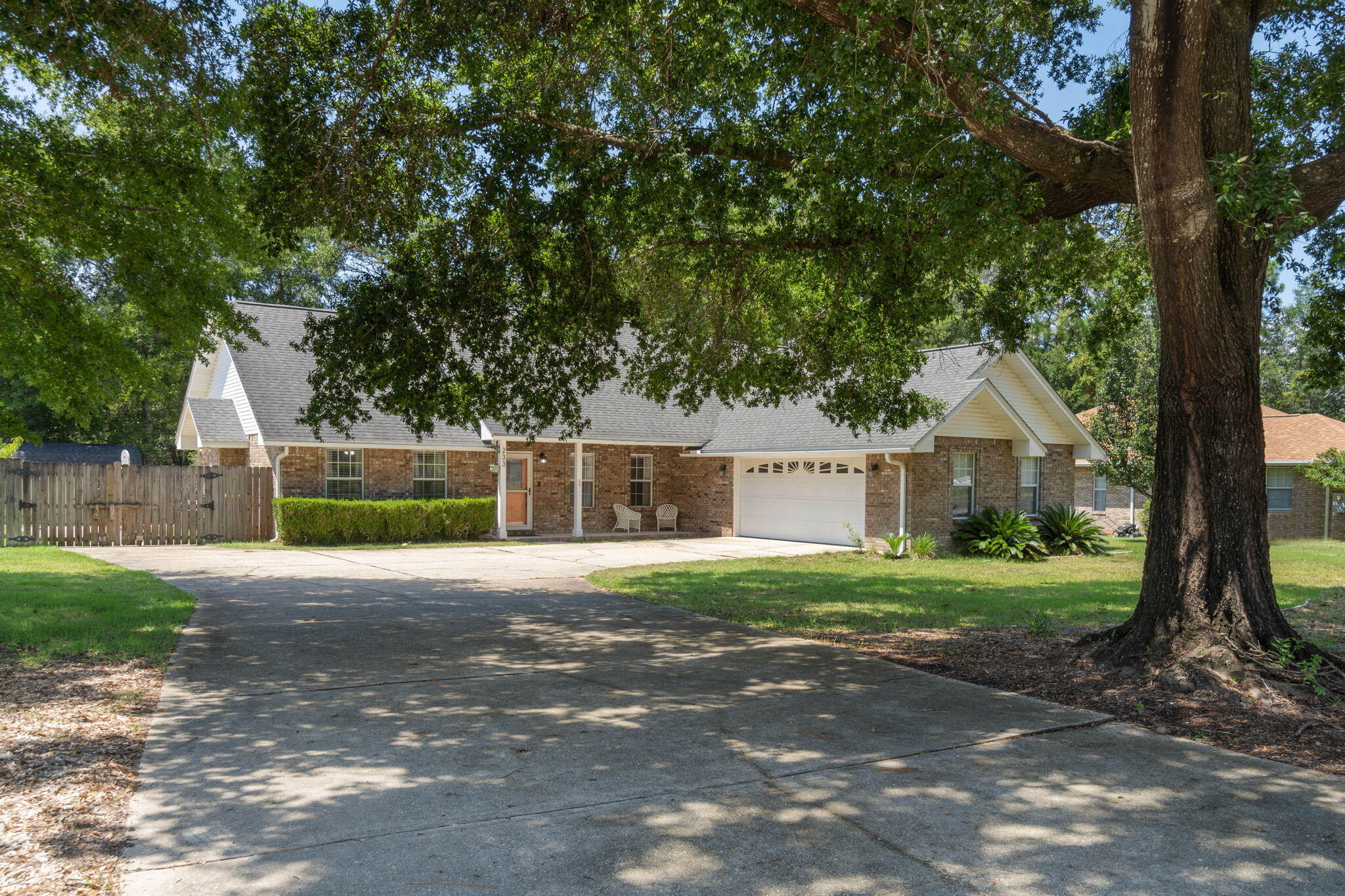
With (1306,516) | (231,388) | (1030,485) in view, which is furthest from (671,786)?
(1306,516)

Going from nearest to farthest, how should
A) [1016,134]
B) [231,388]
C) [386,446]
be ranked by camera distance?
1. [1016,134]
2. [386,446]
3. [231,388]

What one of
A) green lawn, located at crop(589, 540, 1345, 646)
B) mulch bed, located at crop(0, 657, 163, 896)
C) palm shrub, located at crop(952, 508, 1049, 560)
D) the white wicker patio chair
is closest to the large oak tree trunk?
green lawn, located at crop(589, 540, 1345, 646)

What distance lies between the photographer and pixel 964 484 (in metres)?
21.4

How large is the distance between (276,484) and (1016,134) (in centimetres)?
1820

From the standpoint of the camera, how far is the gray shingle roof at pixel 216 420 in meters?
21.8

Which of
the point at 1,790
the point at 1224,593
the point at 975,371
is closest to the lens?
the point at 1,790

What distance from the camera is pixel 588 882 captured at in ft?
12.3

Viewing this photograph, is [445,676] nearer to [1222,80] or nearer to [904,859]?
[904,859]

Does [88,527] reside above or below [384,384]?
below

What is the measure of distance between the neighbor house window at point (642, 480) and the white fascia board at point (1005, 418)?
8.66 meters

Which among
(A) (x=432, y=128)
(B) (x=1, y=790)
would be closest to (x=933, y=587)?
(A) (x=432, y=128)

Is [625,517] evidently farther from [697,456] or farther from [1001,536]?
[1001,536]

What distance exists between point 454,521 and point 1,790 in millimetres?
17761

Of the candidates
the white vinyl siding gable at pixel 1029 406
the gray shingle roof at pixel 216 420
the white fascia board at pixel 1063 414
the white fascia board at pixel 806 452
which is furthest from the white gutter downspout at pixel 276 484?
the white fascia board at pixel 1063 414
